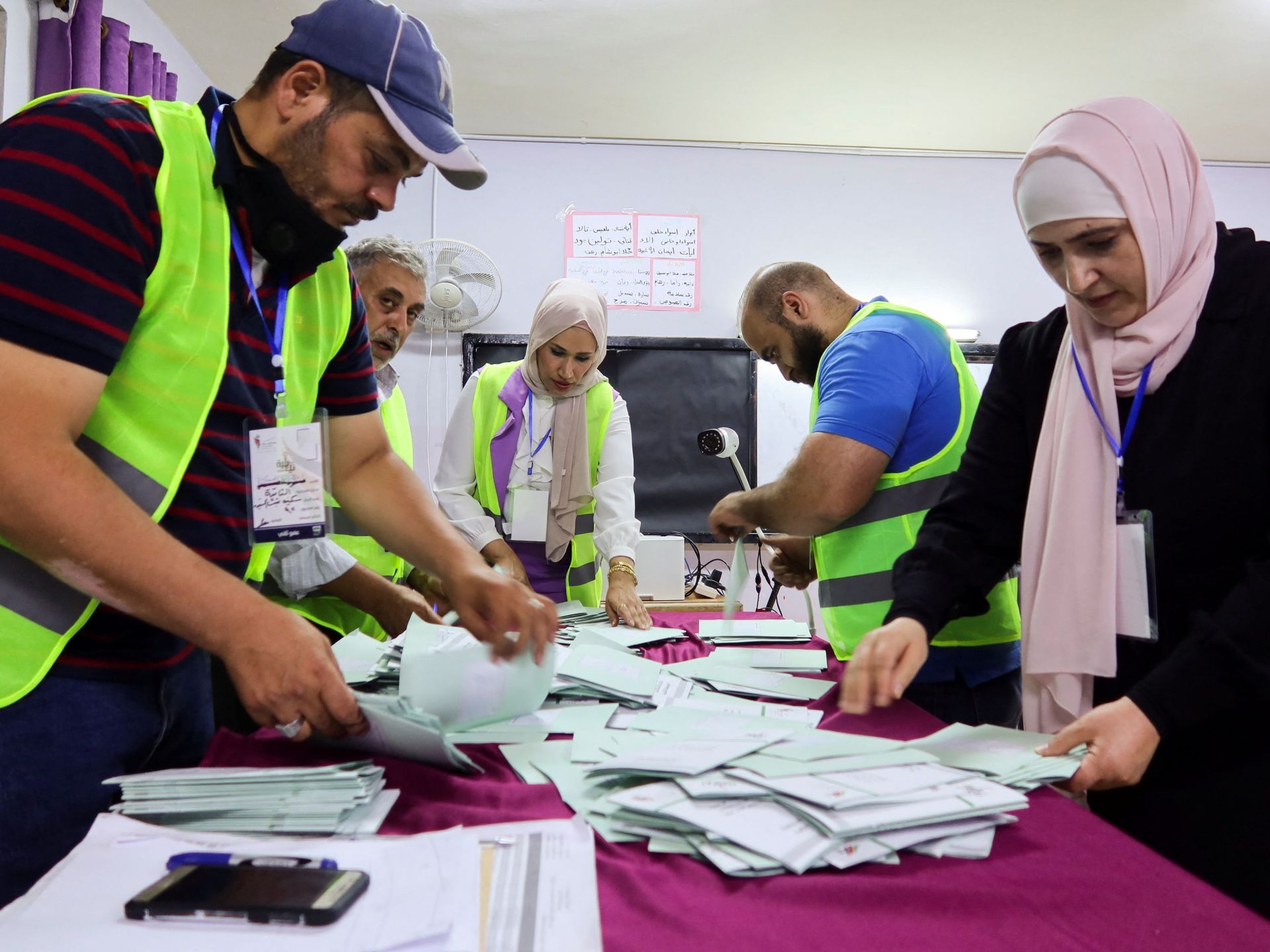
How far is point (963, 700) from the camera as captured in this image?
1577 mm

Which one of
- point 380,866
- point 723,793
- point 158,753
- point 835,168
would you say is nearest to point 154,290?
→ point 158,753

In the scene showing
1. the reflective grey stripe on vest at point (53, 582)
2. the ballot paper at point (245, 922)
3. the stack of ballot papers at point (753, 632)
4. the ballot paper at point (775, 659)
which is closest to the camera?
the ballot paper at point (245, 922)

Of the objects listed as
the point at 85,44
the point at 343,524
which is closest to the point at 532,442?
the point at 343,524

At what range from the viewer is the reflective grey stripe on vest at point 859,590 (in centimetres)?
170

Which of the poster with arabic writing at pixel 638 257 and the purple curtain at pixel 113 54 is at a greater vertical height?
the purple curtain at pixel 113 54

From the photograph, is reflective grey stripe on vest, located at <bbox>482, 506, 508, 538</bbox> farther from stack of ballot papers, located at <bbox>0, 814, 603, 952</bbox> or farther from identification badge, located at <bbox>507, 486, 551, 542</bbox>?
stack of ballot papers, located at <bbox>0, 814, 603, 952</bbox>

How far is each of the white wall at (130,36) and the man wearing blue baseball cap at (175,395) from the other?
1889 mm

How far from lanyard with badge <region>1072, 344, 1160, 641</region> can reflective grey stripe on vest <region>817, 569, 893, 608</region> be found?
0.52 m

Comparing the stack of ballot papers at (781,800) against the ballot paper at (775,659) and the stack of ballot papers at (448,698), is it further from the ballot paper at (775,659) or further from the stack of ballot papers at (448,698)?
the ballot paper at (775,659)

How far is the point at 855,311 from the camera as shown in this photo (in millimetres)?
2086

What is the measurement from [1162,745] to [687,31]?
313cm

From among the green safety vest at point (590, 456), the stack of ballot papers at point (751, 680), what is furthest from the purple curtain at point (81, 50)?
the stack of ballot papers at point (751, 680)

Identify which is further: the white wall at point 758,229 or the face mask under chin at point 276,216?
the white wall at point 758,229

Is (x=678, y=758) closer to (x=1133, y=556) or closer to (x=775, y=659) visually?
(x=1133, y=556)
